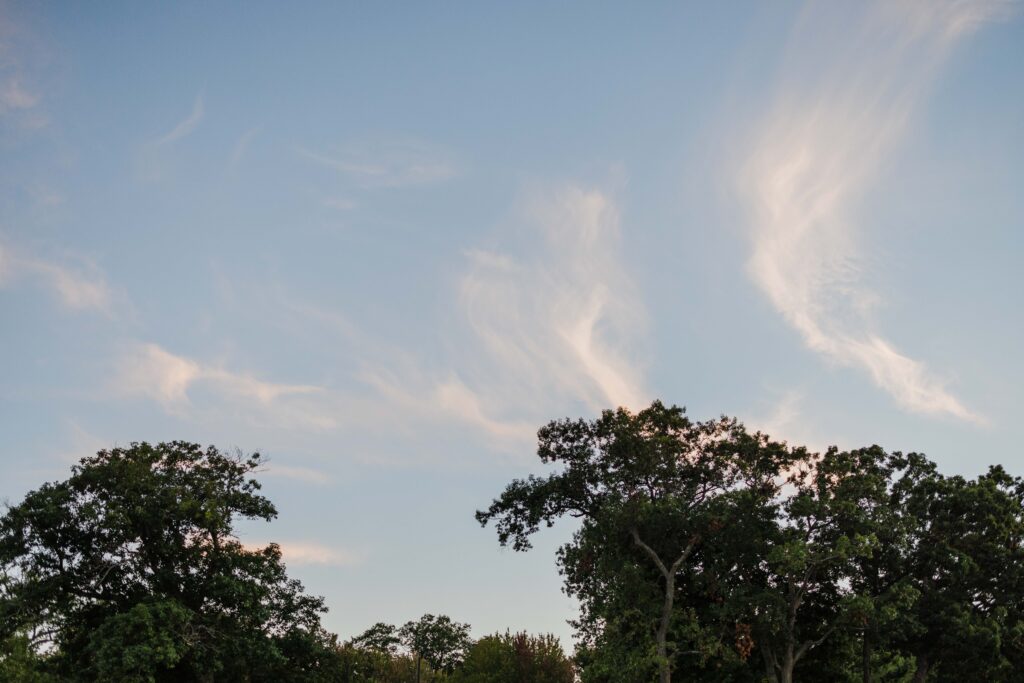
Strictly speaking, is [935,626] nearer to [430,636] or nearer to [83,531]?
[83,531]

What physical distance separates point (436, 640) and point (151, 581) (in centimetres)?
7925

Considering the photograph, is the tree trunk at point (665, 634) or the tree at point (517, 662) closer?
the tree trunk at point (665, 634)

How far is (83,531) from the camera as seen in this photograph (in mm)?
35969

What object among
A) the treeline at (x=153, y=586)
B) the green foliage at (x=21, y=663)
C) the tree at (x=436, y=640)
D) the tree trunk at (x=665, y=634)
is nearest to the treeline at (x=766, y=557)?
the tree trunk at (x=665, y=634)

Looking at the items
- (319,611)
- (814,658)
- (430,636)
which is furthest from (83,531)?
(430,636)

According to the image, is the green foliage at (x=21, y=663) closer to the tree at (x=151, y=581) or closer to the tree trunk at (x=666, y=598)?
the tree at (x=151, y=581)

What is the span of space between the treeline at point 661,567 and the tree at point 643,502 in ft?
0.30

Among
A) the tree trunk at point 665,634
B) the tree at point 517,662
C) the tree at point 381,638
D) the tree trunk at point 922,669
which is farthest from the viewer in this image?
the tree at point 381,638

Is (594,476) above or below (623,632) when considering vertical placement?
above

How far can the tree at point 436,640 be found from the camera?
109 metres

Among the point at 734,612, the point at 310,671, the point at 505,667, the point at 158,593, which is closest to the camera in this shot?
the point at 734,612

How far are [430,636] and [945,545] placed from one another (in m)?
88.7

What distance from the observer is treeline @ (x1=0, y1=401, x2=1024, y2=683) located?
32125 millimetres

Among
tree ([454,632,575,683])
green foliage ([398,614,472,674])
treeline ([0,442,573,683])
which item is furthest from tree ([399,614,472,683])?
treeline ([0,442,573,683])
